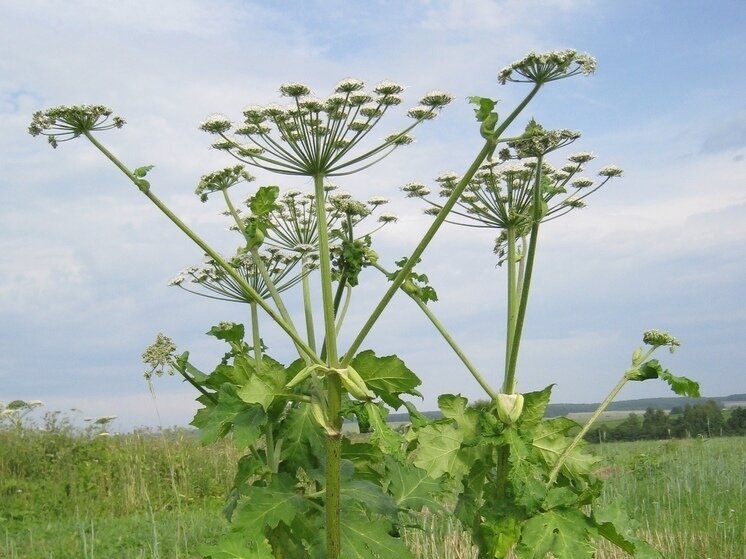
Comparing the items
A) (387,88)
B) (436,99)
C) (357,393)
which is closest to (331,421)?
(357,393)

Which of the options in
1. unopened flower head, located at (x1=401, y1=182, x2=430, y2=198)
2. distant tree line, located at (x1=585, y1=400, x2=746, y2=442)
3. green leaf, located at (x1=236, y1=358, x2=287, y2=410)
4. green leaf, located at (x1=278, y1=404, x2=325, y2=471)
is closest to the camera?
green leaf, located at (x1=236, y1=358, x2=287, y2=410)

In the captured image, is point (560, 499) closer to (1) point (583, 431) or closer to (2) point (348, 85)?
(1) point (583, 431)

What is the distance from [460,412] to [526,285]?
30.1 inches

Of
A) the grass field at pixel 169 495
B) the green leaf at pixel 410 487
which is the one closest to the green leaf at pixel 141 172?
the green leaf at pixel 410 487

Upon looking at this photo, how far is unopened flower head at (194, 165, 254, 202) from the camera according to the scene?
4324 mm

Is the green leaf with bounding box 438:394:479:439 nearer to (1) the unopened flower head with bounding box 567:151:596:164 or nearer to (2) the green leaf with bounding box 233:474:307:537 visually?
(2) the green leaf with bounding box 233:474:307:537

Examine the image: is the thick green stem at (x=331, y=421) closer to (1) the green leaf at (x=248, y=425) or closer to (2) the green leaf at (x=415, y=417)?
(1) the green leaf at (x=248, y=425)

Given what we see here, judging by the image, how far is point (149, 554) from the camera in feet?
28.2

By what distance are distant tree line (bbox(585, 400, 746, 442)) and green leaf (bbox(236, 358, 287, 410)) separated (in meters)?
15.2

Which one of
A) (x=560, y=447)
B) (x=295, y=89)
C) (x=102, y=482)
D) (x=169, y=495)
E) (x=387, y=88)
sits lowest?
(x=169, y=495)

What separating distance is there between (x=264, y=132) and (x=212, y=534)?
666 cm

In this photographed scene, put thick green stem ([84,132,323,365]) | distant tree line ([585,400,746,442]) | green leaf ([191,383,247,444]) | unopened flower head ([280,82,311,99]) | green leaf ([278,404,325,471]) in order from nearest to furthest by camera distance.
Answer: thick green stem ([84,132,323,365]) < green leaf ([191,383,247,444]) < green leaf ([278,404,325,471]) < unopened flower head ([280,82,311,99]) < distant tree line ([585,400,746,442])

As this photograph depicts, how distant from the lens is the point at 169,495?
45.6ft

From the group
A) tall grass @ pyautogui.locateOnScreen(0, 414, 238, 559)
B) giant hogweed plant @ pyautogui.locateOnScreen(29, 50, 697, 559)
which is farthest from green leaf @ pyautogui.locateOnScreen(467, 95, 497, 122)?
tall grass @ pyautogui.locateOnScreen(0, 414, 238, 559)
